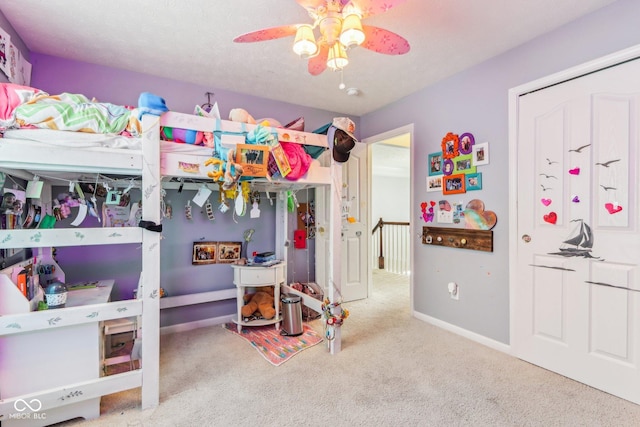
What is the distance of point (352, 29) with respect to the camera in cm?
142

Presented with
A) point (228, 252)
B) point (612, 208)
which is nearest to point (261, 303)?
point (228, 252)

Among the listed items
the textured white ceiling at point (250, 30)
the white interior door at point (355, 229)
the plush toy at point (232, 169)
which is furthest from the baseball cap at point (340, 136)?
the white interior door at point (355, 229)

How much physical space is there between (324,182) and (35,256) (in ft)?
7.05

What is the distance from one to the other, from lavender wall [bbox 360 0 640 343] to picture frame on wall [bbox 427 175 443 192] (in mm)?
89

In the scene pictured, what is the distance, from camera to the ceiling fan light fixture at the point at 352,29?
1.42 metres

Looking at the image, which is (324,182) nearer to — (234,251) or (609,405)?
(234,251)

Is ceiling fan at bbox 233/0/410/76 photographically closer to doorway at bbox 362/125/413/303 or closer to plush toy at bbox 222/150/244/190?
plush toy at bbox 222/150/244/190

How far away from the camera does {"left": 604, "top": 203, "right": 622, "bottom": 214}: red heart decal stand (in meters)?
1.91

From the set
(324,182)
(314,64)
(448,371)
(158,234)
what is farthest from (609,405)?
(158,234)

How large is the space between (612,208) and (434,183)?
53.0 inches

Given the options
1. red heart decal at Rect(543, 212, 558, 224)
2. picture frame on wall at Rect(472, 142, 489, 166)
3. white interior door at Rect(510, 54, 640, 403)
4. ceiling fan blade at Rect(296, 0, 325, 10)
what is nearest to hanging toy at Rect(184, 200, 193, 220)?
ceiling fan blade at Rect(296, 0, 325, 10)

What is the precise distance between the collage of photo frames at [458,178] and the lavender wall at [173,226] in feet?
5.17

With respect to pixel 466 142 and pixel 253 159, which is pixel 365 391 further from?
pixel 466 142

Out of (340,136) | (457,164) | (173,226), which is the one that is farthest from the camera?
(173,226)
